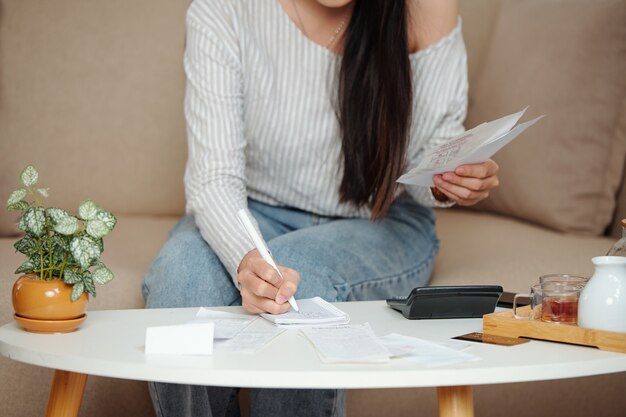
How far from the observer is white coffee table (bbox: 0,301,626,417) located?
817 millimetres

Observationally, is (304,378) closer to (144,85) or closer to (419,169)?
(419,169)

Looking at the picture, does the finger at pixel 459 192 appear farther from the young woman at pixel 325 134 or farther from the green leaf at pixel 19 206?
the green leaf at pixel 19 206

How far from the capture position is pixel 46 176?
6.59 feet

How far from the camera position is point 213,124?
1482mm

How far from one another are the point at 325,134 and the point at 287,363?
2.66 ft

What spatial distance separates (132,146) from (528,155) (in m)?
0.93

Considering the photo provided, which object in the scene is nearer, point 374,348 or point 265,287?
point 374,348

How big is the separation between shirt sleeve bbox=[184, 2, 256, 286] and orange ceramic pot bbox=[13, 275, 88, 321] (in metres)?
0.37

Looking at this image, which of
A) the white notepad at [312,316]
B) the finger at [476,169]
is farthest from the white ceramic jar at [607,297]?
the finger at [476,169]

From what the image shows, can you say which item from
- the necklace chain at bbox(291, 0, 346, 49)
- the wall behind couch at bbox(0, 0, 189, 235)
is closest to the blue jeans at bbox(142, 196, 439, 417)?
the necklace chain at bbox(291, 0, 346, 49)

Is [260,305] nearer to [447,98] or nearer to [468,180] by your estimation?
[468,180]

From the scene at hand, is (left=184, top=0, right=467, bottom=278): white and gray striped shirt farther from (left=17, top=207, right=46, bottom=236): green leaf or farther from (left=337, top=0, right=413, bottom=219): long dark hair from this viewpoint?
(left=17, top=207, right=46, bottom=236): green leaf

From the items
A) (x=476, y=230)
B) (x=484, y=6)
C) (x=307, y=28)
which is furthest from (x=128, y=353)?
(x=484, y=6)

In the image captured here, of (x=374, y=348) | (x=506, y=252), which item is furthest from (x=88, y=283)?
(x=506, y=252)
